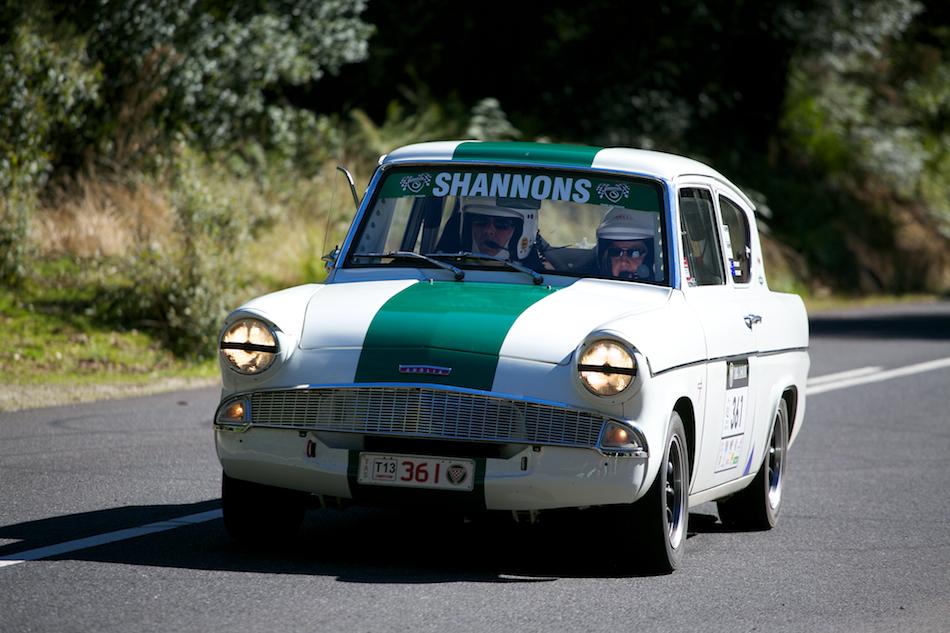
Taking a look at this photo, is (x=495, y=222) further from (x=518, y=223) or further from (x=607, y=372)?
(x=607, y=372)

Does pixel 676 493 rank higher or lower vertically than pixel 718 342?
lower

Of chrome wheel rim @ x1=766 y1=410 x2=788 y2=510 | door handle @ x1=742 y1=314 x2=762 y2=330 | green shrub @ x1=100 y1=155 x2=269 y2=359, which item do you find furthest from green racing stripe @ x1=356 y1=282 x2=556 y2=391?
green shrub @ x1=100 y1=155 x2=269 y2=359

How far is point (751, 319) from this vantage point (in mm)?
6414

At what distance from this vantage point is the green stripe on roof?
6.21 meters

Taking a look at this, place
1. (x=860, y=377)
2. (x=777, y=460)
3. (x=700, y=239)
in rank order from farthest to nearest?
(x=860, y=377)
(x=777, y=460)
(x=700, y=239)

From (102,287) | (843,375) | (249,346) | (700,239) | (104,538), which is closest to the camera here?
(249,346)

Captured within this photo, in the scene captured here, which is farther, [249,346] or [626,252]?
[626,252]

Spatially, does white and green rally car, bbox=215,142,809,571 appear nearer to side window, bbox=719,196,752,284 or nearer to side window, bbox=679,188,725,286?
side window, bbox=679,188,725,286

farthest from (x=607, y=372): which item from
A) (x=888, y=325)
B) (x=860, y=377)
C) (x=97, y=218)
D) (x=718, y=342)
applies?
(x=888, y=325)

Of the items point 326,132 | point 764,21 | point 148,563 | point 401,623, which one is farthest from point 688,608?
point 764,21

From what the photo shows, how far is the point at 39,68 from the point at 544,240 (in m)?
10.3

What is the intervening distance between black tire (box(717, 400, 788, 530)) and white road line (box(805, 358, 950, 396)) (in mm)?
5725

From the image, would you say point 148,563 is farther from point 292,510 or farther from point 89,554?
point 292,510

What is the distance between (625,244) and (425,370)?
1.48 meters
